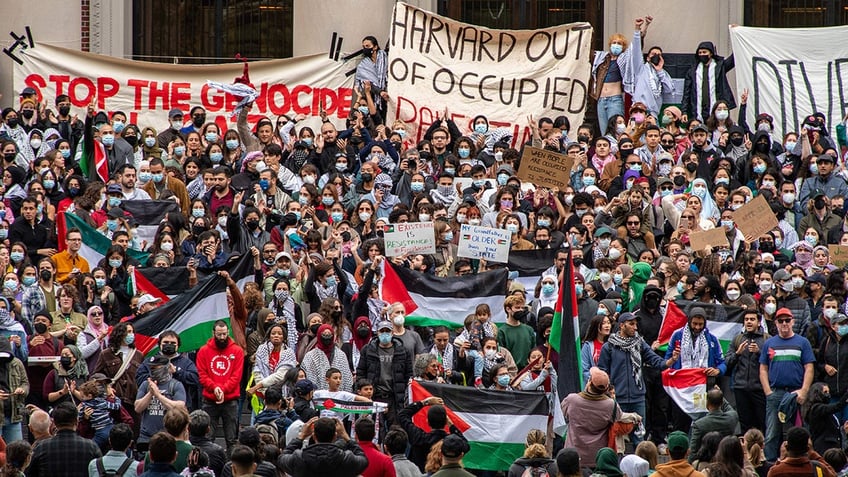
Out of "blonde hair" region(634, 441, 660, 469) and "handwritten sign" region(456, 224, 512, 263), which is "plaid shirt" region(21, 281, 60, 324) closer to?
"handwritten sign" region(456, 224, 512, 263)

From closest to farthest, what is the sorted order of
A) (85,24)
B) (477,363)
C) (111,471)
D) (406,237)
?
(111,471)
(477,363)
(406,237)
(85,24)

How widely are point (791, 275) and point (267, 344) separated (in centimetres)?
580

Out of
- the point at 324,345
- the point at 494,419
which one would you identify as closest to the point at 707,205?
the point at 494,419

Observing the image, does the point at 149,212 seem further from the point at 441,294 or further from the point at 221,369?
the point at 221,369

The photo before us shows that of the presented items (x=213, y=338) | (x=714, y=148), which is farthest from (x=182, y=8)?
(x=213, y=338)

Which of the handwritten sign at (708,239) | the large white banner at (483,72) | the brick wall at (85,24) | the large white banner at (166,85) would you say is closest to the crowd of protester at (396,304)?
the handwritten sign at (708,239)

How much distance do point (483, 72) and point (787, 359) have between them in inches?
398

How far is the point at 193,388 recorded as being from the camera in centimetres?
1758

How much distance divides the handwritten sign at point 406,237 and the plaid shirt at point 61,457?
730 centimetres

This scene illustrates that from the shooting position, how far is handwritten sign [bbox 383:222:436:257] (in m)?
19.8

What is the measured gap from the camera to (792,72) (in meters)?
26.8

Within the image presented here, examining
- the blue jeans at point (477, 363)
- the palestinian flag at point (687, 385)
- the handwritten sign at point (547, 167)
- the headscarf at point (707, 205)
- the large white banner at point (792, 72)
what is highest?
the large white banner at point (792, 72)

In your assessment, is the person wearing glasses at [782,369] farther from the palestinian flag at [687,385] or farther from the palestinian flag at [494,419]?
the palestinian flag at [494,419]

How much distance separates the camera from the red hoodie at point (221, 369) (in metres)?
17.5
